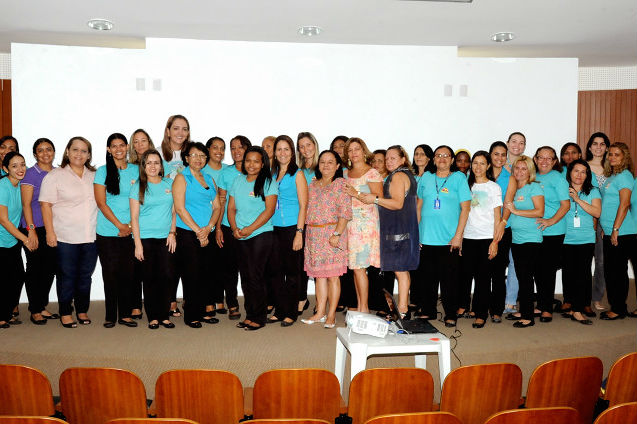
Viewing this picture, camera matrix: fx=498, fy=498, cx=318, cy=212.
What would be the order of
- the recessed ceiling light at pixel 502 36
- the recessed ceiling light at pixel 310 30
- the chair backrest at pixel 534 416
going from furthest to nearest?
1. the recessed ceiling light at pixel 502 36
2. the recessed ceiling light at pixel 310 30
3. the chair backrest at pixel 534 416

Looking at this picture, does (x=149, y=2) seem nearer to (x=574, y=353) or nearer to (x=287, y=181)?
A: (x=287, y=181)

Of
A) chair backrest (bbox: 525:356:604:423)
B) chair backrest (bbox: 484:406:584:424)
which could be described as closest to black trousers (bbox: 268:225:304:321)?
chair backrest (bbox: 525:356:604:423)

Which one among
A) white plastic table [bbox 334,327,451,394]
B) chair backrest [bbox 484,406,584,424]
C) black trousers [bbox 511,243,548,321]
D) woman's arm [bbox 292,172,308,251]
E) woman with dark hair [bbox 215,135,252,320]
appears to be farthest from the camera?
woman with dark hair [bbox 215,135,252,320]

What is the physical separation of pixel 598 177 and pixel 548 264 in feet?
3.73

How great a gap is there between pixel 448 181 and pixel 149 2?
3.18 m

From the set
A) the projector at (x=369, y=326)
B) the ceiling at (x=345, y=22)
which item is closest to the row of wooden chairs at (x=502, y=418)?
the projector at (x=369, y=326)

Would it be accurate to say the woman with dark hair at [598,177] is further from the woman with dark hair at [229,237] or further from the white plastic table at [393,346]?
the woman with dark hair at [229,237]

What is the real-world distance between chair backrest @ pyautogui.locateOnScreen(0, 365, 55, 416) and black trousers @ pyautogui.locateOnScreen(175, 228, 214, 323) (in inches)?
82.7

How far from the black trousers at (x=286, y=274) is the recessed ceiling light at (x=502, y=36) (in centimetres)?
337

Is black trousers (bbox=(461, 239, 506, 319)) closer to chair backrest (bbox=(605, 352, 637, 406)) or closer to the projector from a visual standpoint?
the projector

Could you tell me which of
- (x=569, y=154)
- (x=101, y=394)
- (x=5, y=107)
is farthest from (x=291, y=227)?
(x=5, y=107)

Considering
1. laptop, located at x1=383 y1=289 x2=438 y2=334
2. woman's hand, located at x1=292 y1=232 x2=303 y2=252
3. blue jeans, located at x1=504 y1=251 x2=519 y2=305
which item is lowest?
blue jeans, located at x1=504 y1=251 x2=519 y2=305

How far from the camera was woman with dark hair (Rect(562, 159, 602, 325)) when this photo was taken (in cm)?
461

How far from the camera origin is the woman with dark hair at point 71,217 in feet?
13.8
